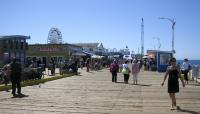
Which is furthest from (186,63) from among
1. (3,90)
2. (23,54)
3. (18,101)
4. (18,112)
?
(23,54)

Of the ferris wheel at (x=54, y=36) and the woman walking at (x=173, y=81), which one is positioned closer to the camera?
the woman walking at (x=173, y=81)

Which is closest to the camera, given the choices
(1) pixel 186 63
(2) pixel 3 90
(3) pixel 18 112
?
(3) pixel 18 112

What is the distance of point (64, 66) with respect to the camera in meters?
40.8

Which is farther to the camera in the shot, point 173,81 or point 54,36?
point 54,36

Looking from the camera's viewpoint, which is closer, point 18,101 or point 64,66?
point 18,101

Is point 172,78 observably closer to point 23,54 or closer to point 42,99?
point 42,99

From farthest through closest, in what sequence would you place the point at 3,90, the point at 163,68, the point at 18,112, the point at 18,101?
the point at 163,68 < the point at 3,90 < the point at 18,101 < the point at 18,112

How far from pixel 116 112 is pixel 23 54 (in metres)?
33.3

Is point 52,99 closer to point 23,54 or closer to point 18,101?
point 18,101

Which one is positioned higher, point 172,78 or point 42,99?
point 172,78

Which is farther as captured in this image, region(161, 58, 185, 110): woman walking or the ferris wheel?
the ferris wheel

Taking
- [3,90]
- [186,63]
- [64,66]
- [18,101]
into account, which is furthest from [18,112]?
[64,66]

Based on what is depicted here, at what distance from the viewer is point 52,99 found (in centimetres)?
1596

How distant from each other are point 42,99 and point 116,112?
4.34 metres
